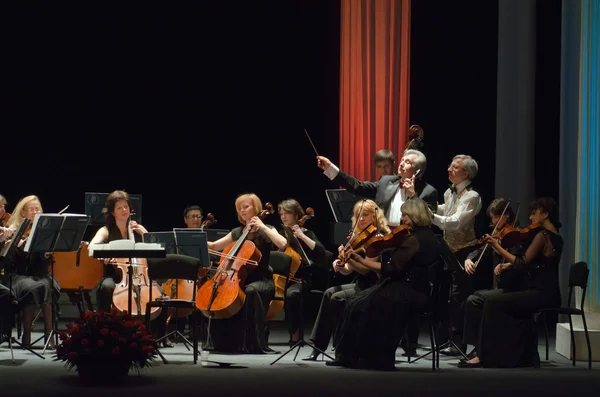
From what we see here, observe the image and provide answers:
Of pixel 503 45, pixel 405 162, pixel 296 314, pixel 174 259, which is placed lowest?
pixel 296 314

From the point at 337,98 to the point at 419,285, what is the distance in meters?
3.48

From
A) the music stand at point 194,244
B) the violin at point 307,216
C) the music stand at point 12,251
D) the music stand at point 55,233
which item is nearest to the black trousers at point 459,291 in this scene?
the violin at point 307,216

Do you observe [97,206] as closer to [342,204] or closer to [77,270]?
[77,270]

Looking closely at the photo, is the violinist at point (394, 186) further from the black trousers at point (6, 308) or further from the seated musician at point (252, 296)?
the black trousers at point (6, 308)

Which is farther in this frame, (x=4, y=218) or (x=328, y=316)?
(x=4, y=218)

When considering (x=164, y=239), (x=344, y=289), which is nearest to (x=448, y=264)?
(x=344, y=289)

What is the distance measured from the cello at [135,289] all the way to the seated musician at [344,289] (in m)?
1.16

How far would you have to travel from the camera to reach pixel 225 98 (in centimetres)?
889

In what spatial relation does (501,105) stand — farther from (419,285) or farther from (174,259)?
(174,259)

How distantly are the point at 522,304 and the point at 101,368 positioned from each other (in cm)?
261

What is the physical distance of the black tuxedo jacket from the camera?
6.59 m

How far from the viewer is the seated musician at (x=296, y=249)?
663cm

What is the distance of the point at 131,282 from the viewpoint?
245 inches

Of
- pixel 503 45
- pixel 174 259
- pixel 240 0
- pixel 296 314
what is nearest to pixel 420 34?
pixel 503 45
